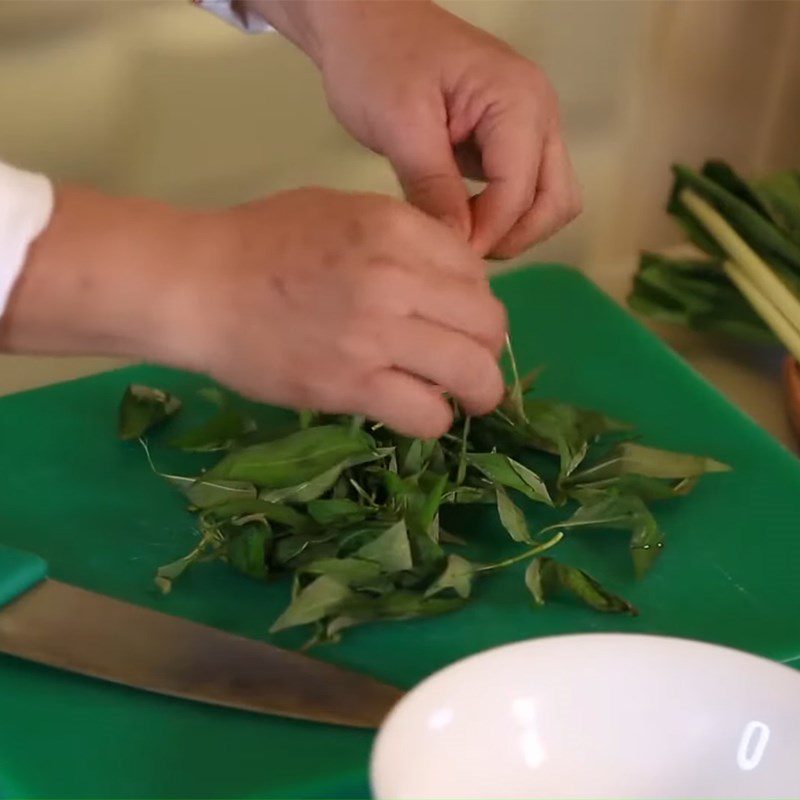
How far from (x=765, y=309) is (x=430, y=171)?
1.14ft

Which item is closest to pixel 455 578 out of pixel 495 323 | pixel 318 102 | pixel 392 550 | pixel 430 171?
pixel 392 550

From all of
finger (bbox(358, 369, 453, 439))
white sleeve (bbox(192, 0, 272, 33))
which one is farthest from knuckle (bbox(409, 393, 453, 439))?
white sleeve (bbox(192, 0, 272, 33))

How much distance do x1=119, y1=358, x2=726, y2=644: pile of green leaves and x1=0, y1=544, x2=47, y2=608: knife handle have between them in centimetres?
7

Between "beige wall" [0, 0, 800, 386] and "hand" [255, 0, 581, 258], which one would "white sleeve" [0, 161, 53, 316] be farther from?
"beige wall" [0, 0, 800, 386]

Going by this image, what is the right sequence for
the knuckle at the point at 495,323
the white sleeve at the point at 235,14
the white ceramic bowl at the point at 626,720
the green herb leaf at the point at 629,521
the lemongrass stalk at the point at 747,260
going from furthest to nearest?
the lemongrass stalk at the point at 747,260, the white sleeve at the point at 235,14, the green herb leaf at the point at 629,521, the knuckle at the point at 495,323, the white ceramic bowl at the point at 626,720

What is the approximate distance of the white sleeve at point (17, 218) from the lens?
1.67ft

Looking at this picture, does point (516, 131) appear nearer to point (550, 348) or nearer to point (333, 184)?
point (550, 348)

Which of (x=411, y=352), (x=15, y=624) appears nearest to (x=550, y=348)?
(x=411, y=352)

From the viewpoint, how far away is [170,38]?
0.89 metres

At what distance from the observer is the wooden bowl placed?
887 mm

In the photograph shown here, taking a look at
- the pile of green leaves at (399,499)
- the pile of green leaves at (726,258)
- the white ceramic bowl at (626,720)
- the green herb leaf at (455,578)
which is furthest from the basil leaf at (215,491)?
the pile of green leaves at (726,258)

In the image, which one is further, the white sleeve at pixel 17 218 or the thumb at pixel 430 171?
the thumb at pixel 430 171

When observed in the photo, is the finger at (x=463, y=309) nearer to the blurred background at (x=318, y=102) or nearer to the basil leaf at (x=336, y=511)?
the basil leaf at (x=336, y=511)

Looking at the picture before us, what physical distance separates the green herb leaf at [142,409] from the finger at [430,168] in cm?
23
